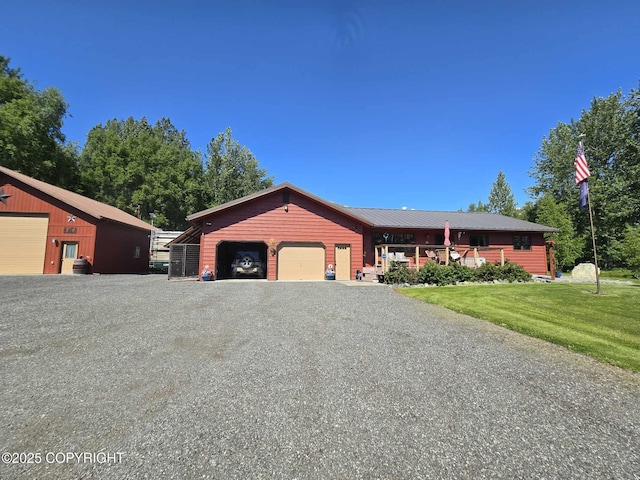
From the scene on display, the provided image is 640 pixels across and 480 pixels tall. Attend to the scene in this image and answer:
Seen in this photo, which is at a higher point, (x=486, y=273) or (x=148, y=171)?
(x=148, y=171)

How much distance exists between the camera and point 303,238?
59.2 feet

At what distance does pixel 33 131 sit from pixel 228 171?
18579mm

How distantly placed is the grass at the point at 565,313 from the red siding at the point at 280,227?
6886mm

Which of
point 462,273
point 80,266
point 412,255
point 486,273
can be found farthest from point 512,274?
point 80,266

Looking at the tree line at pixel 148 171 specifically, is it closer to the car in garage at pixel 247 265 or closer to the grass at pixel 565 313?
the car in garage at pixel 247 265

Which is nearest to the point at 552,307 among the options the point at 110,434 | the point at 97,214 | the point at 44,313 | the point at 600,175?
the point at 110,434

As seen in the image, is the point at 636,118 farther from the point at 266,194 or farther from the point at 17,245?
the point at 17,245

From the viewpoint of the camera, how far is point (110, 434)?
8.91ft

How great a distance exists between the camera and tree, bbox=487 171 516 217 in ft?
159

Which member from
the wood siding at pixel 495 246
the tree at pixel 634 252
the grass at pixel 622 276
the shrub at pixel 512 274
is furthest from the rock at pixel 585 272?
the shrub at pixel 512 274

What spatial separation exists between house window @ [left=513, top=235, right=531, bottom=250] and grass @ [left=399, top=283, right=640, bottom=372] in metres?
10.5

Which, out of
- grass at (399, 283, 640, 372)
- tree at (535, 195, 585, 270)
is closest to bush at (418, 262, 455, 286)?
grass at (399, 283, 640, 372)

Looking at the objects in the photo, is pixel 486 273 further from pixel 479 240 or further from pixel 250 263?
pixel 250 263

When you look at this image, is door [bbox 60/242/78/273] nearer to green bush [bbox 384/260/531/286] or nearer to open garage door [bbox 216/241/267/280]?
open garage door [bbox 216/241/267/280]
